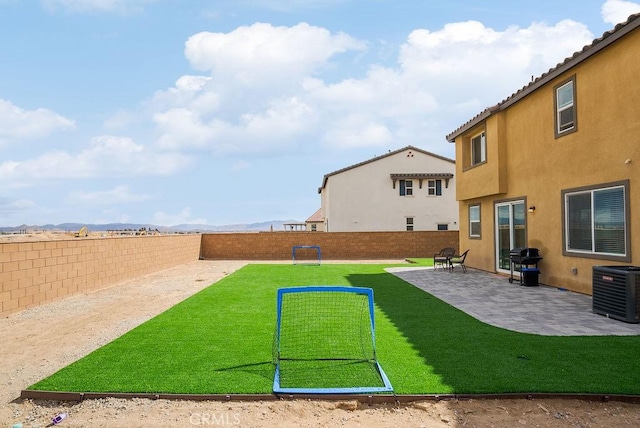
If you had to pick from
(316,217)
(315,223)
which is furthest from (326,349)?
Result: (316,217)

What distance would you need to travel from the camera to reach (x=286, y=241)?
2700cm

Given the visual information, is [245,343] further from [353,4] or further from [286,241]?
[286,241]

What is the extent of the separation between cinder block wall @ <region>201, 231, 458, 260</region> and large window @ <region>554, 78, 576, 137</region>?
50.3 ft

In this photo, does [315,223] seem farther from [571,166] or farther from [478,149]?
[571,166]

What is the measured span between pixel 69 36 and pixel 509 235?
50.6 ft

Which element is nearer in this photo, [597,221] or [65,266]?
[597,221]

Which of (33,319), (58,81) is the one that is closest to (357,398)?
(33,319)

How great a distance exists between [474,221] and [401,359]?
42.2 feet

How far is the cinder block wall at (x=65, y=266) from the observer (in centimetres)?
976

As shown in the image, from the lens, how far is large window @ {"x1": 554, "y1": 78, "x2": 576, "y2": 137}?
428 inches

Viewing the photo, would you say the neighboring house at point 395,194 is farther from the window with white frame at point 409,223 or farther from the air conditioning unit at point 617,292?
the air conditioning unit at point 617,292

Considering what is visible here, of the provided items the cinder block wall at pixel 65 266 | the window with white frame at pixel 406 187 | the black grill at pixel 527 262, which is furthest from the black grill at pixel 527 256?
the window with white frame at pixel 406 187

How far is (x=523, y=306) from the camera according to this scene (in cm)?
938

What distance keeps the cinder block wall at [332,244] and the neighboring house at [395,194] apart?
942 centimetres
